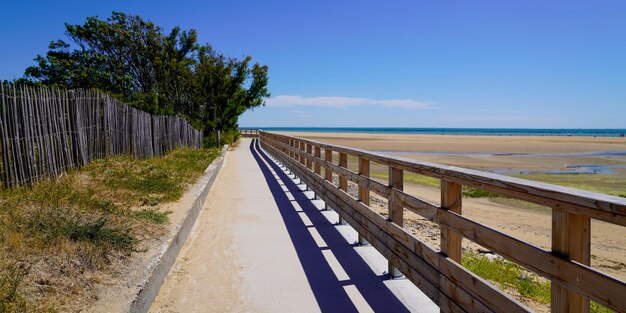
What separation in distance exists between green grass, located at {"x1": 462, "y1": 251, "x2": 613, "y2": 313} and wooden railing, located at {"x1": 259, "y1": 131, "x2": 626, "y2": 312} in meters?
1.24

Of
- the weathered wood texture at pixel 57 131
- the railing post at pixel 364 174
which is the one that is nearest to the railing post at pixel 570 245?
the railing post at pixel 364 174

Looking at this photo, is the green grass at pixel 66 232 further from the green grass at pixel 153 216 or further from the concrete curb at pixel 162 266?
the concrete curb at pixel 162 266

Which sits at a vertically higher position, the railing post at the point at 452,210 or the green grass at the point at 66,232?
the railing post at the point at 452,210

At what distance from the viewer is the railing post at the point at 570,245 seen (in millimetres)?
2021

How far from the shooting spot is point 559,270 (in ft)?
6.84

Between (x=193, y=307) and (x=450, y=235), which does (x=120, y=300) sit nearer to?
(x=193, y=307)

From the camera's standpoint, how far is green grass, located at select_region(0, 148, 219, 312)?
3.27 metres

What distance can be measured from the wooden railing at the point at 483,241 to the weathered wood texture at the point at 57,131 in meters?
5.24

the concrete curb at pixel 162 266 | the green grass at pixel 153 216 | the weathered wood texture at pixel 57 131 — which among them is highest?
the weathered wood texture at pixel 57 131

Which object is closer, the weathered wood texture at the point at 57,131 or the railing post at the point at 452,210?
the railing post at the point at 452,210

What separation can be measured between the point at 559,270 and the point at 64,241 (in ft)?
13.7

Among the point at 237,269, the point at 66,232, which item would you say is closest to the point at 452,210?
the point at 237,269

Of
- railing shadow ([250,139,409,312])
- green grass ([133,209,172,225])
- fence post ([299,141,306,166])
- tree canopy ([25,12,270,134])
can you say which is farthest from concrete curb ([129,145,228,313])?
tree canopy ([25,12,270,134])

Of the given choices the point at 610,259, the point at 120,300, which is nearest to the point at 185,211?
the point at 120,300
